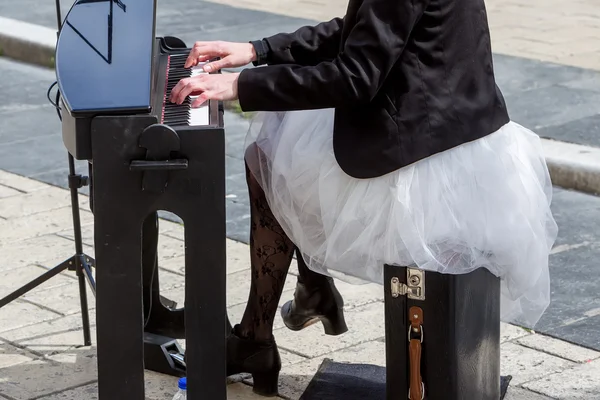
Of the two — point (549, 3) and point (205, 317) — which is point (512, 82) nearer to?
point (549, 3)

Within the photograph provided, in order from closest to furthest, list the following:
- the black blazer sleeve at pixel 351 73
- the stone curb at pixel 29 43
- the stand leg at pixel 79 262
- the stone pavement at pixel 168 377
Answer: the black blazer sleeve at pixel 351 73 → the stone pavement at pixel 168 377 → the stand leg at pixel 79 262 → the stone curb at pixel 29 43

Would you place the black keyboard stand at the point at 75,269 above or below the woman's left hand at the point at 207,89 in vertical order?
below

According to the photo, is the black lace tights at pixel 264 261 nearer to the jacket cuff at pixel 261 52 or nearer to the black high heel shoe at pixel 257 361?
the black high heel shoe at pixel 257 361

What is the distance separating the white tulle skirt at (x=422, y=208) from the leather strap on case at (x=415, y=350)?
15 centimetres

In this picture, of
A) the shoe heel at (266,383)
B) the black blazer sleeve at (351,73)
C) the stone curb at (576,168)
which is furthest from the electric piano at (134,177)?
the stone curb at (576,168)

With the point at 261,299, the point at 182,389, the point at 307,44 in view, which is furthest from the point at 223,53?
the point at 182,389

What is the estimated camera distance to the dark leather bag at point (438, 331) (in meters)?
2.86

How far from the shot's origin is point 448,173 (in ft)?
9.43

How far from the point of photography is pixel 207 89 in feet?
8.81

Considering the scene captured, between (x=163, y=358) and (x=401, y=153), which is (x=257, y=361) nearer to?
(x=163, y=358)

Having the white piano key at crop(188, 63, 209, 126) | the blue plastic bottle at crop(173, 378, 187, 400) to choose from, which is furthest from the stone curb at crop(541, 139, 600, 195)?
the white piano key at crop(188, 63, 209, 126)

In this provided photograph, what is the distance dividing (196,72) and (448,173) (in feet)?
2.49

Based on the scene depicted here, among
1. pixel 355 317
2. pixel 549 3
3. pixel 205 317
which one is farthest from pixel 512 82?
pixel 205 317

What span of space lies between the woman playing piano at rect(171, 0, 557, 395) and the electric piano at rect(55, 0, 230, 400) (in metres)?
0.17
